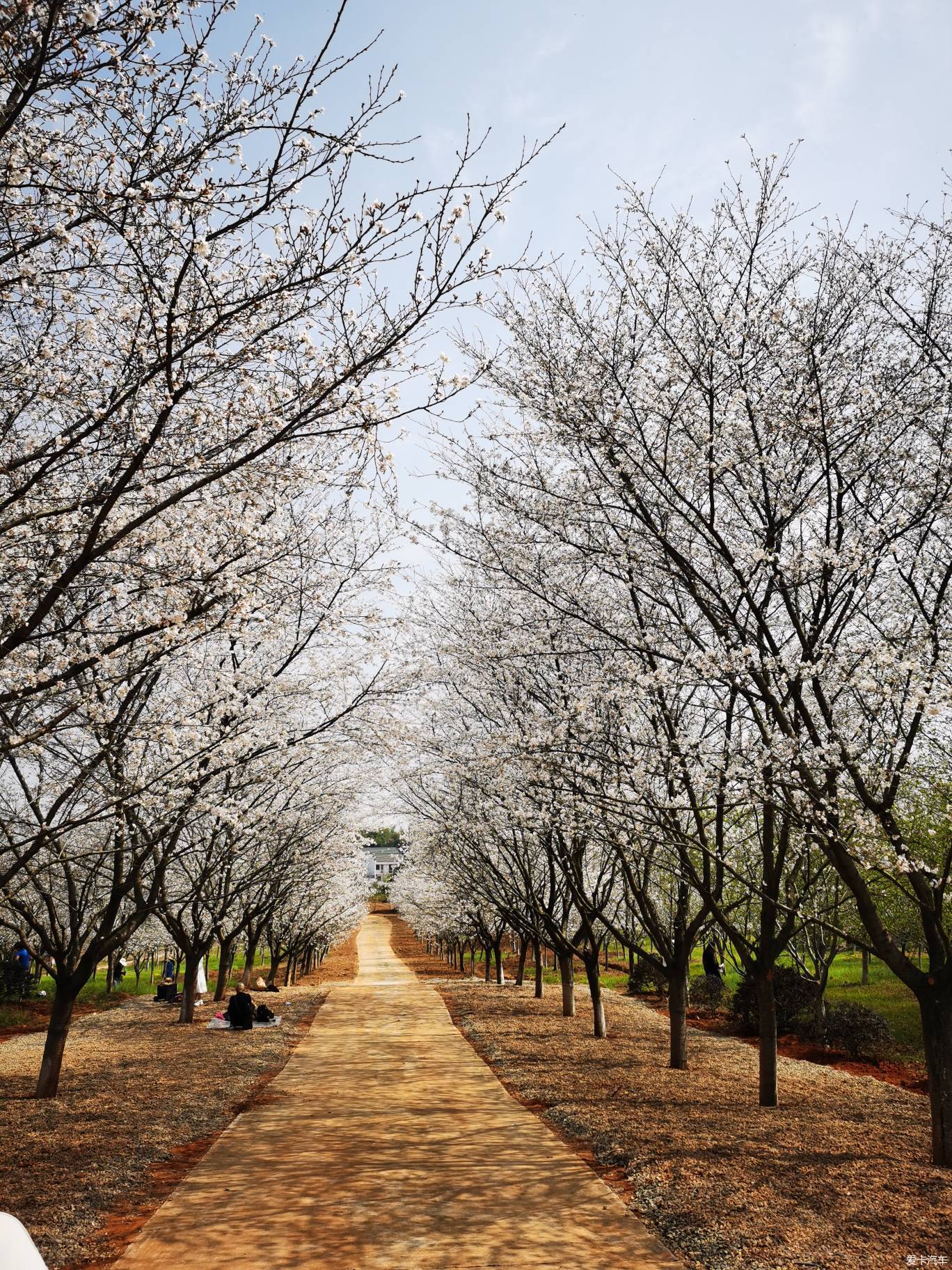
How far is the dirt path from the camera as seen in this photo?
5.09 m

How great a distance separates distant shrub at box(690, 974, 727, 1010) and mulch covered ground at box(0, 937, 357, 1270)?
1165 cm

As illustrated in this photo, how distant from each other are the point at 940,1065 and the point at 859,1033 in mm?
9062

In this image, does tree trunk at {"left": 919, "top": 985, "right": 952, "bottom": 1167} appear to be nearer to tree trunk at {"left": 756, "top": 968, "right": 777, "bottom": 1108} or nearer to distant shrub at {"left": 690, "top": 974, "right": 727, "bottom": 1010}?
tree trunk at {"left": 756, "top": 968, "right": 777, "bottom": 1108}

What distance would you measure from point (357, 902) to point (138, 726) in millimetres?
46572

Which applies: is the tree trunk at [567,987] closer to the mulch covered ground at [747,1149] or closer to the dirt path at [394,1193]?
the mulch covered ground at [747,1149]

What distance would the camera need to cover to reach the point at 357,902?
51.8 meters

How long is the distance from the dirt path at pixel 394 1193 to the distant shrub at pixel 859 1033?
732 cm

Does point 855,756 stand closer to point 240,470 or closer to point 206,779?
point 240,470

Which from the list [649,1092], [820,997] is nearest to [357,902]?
[820,997]

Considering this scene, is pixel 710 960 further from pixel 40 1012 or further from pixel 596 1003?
pixel 40 1012

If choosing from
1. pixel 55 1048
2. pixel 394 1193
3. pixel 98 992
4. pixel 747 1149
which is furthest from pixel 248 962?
pixel 747 1149

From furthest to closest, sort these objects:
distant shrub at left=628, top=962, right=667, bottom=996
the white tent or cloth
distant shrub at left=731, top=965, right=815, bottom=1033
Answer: distant shrub at left=628, top=962, right=667, bottom=996
distant shrub at left=731, top=965, right=815, bottom=1033
the white tent or cloth

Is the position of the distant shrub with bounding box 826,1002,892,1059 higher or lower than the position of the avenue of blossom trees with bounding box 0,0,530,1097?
lower

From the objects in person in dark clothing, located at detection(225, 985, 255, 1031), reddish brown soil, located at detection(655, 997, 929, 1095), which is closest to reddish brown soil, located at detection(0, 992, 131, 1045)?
person in dark clothing, located at detection(225, 985, 255, 1031)
